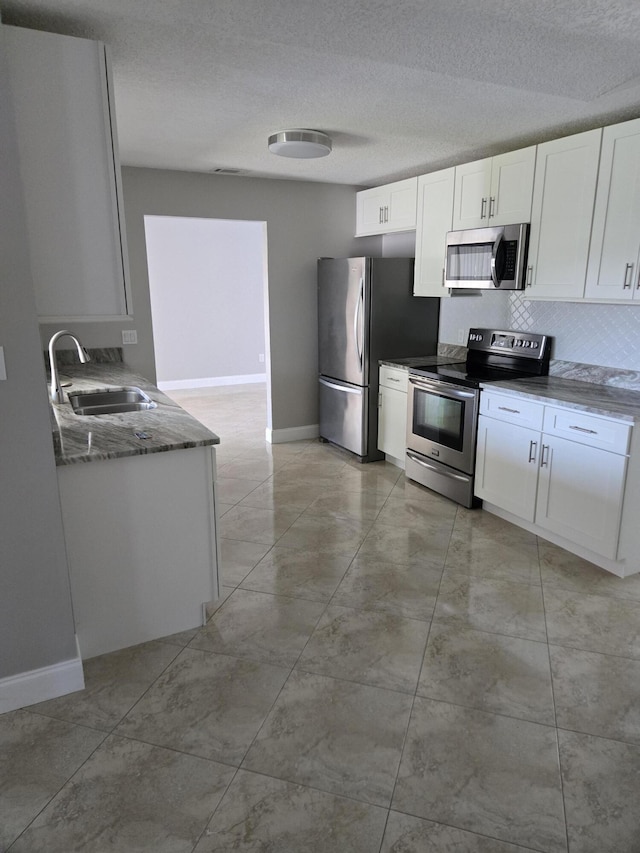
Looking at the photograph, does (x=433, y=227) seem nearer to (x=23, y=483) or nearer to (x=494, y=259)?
(x=494, y=259)

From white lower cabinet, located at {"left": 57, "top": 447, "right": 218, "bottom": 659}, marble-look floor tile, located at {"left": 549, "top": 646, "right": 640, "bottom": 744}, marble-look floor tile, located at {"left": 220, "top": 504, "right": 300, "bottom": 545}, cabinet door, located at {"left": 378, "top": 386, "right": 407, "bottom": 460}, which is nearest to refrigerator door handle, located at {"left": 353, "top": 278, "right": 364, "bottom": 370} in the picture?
cabinet door, located at {"left": 378, "top": 386, "right": 407, "bottom": 460}

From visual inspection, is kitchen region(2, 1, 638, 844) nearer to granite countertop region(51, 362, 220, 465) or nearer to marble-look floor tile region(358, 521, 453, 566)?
marble-look floor tile region(358, 521, 453, 566)

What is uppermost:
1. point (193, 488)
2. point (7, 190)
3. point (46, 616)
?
point (7, 190)

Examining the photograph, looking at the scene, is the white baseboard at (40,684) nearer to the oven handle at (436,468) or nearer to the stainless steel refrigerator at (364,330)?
the oven handle at (436,468)

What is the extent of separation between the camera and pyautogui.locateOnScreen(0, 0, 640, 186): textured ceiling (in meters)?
1.87

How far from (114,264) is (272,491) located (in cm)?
240

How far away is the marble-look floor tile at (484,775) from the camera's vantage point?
1.59m

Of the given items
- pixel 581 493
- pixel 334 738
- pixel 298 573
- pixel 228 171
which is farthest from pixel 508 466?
pixel 228 171

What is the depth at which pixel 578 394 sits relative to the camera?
3182 millimetres

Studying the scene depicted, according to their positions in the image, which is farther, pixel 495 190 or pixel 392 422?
pixel 392 422

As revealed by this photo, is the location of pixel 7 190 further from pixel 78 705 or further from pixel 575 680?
pixel 575 680

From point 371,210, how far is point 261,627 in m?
3.87

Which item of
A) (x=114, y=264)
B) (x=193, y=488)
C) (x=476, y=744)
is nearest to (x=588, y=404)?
(x=476, y=744)

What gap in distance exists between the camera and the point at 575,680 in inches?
85.5
